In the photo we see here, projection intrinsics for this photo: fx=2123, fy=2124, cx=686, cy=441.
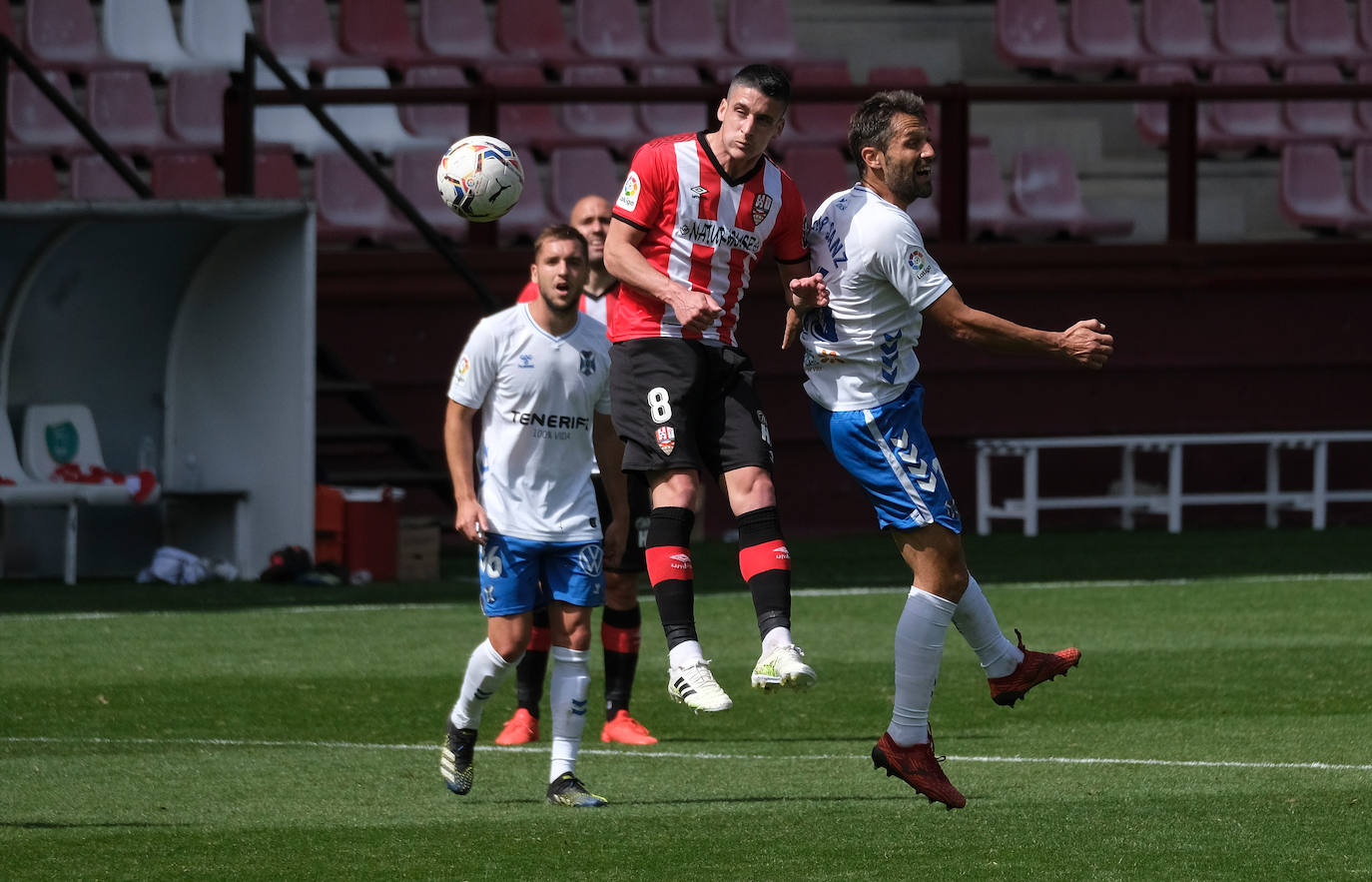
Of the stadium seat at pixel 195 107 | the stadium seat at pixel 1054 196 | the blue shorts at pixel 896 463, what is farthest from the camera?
the stadium seat at pixel 1054 196

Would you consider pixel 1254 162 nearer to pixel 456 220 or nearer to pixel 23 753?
pixel 456 220

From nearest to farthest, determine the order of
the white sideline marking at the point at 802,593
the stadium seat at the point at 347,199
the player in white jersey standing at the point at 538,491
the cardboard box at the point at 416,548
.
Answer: the player in white jersey standing at the point at 538,491 < the white sideline marking at the point at 802,593 < the cardboard box at the point at 416,548 < the stadium seat at the point at 347,199

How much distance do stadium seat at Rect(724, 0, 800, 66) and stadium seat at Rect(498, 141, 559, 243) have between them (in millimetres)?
3018

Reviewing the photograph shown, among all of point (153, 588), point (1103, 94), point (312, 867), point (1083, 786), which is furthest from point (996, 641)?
point (1103, 94)

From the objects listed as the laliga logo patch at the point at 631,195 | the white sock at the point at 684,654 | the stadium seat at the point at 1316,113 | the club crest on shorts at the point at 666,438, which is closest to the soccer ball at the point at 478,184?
the laliga logo patch at the point at 631,195

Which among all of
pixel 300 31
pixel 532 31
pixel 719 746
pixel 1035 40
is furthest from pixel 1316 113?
pixel 719 746

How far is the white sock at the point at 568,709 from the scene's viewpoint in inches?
299

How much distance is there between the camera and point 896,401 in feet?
23.1

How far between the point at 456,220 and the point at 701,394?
37.6 ft

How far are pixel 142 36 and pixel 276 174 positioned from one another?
2.28 m

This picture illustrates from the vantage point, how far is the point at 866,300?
7008 millimetres

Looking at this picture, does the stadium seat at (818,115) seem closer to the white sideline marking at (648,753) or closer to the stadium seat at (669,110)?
the stadium seat at (669,110)

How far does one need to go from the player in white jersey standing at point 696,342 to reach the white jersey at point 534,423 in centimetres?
68

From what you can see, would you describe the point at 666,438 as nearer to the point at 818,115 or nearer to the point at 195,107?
the point at 195,107
